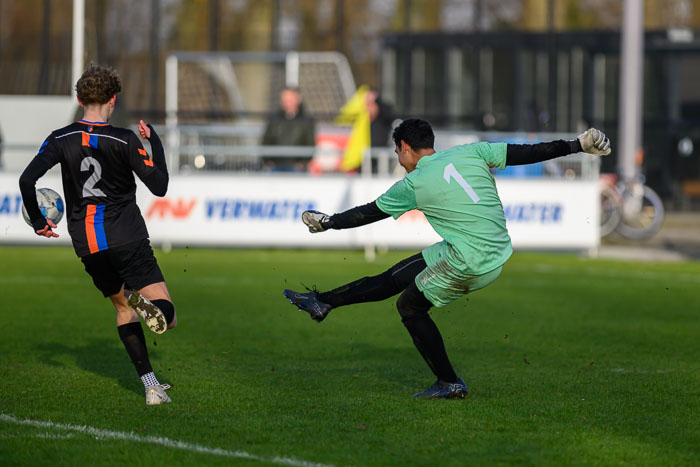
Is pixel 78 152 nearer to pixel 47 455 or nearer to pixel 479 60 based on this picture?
pixel 47 455

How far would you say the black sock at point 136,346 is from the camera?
6.62 meters

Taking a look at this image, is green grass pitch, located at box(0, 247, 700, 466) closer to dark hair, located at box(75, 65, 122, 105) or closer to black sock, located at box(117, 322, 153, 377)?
black sock, located at box(117, 322, 153, 377)

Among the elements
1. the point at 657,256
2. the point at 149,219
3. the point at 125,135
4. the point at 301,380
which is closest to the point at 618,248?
the point at 657,256

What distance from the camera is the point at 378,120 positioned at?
60.3 ft

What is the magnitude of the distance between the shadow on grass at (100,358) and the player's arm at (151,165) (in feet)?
4.42

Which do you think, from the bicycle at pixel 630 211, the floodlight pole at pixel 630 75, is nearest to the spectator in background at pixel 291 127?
the bicycle at pixel 630 211

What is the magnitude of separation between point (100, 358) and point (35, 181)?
232 cm

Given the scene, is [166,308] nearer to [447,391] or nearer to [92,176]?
[92,176]

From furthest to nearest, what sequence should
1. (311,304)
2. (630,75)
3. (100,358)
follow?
(630,75) < (100,358) < (311,304)

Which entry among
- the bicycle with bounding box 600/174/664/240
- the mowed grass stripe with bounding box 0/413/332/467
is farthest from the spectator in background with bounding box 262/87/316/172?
the mowed grass stripe with bounding box 0/413/332/467

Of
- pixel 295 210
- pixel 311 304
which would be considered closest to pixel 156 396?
pixel 311 304

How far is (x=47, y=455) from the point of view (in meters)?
5.36

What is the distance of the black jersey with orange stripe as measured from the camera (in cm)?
634

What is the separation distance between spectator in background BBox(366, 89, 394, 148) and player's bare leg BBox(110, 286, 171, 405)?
1169 centimetres
